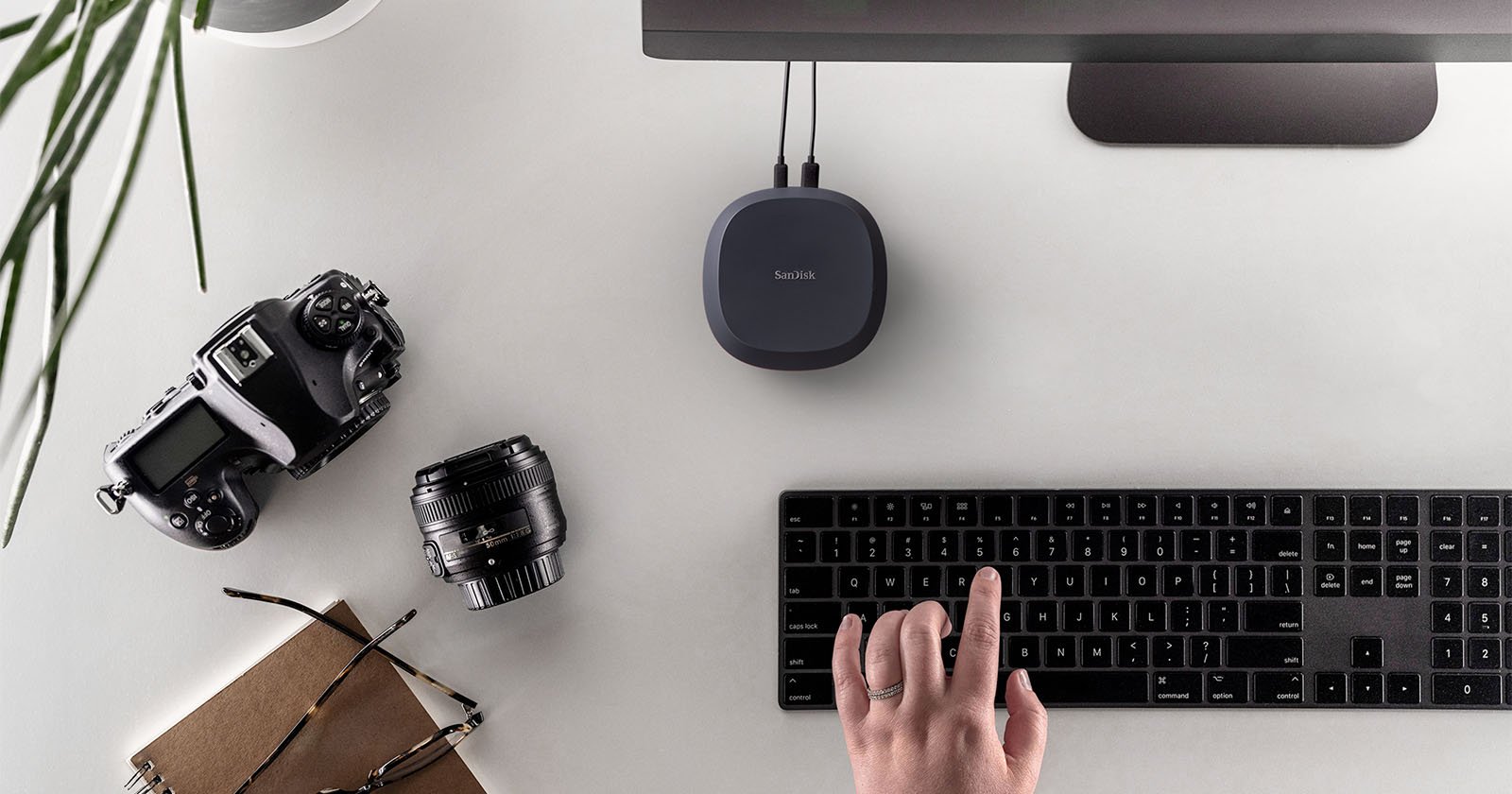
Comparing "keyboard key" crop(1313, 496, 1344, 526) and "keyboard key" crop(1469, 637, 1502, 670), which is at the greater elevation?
"keyboard key" crop(1313, 496, 1344, 526)

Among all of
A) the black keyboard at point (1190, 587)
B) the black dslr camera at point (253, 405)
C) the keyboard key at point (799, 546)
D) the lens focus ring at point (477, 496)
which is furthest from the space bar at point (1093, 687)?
the black dslr camera at point (253, 405)

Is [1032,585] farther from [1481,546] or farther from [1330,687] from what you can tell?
[1481,546]

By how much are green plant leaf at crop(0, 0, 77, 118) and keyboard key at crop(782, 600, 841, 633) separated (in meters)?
0.60

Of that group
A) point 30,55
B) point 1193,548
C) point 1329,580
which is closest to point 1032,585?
point 1193,548

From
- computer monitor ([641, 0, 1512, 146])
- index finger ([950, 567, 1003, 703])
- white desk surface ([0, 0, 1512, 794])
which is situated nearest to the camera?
computer monitor ([641, 0, 1512, 146])

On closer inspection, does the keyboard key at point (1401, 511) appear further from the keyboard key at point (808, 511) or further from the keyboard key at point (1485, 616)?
the keyboard key at point (808, 511)

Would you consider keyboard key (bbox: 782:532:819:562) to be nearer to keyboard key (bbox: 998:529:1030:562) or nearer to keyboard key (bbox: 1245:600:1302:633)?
keyboard key (bbox: 998:529:1030:562)

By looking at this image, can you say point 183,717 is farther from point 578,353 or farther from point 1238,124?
point 1238,124

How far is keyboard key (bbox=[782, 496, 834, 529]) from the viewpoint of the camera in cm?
80

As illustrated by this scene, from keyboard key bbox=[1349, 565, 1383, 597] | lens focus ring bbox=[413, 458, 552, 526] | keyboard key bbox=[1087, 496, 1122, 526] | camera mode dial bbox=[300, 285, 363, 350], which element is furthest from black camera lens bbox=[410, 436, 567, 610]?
keyboard key bbox=[1349, 565, 1383, 597]

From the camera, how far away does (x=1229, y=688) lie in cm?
79

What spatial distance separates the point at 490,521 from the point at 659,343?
204 mm

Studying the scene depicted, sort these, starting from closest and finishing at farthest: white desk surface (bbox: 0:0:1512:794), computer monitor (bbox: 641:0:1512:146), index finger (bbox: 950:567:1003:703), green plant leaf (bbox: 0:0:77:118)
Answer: green plant leaf (bbox: 0:0:77:118) < computer monitor (bbox: 641:0:1512:146) < index finger (bbox: 950:567:1003:703) < white desk surface (bbox: 0:0:1512:794)

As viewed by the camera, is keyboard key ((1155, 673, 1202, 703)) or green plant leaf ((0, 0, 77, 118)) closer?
green plant leaf ((0, 0, 77, 118))
